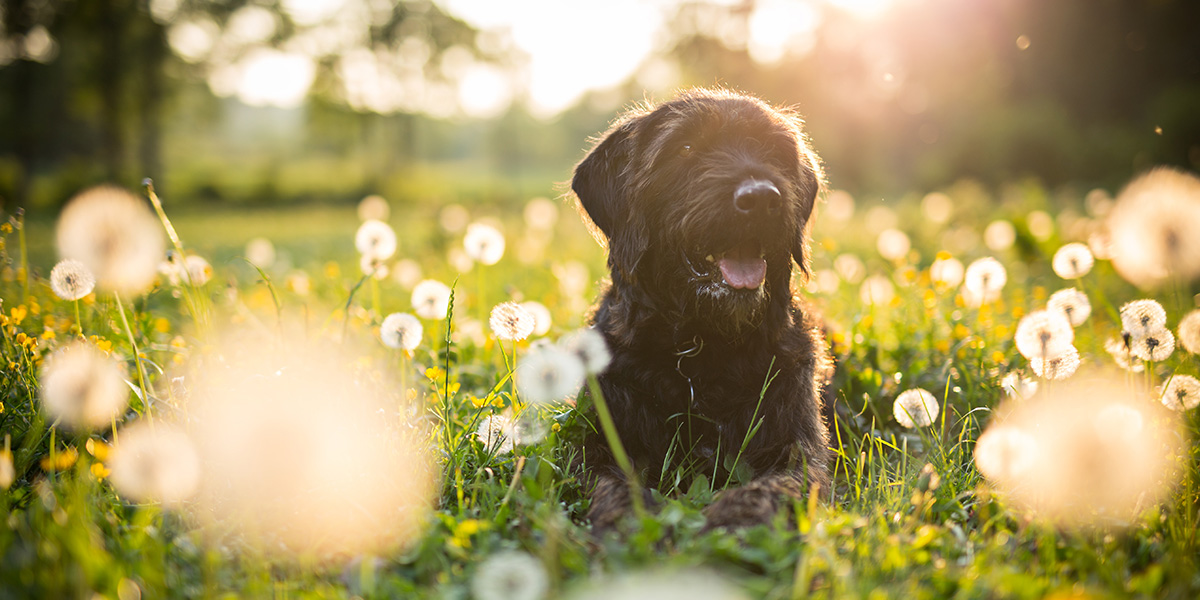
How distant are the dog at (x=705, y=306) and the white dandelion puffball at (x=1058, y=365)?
0.95 metres

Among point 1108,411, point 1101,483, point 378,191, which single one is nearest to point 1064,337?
point 1108,411

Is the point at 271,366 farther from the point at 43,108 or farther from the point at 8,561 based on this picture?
the point at 43,108

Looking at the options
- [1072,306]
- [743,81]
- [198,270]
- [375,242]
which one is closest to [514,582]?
[375,242]

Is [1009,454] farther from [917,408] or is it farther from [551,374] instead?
[551,374]

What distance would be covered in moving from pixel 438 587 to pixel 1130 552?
2.53m

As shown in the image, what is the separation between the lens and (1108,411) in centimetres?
251

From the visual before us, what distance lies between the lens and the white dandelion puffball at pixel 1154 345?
2.90 meters

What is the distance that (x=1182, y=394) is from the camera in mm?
3033

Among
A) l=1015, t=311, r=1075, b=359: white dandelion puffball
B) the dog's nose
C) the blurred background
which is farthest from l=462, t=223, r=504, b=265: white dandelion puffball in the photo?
the blurred background

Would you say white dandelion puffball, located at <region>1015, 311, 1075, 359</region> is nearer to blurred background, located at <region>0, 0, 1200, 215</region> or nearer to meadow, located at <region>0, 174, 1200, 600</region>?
meadow, located at <region>0, 174, 1200, 600</region>

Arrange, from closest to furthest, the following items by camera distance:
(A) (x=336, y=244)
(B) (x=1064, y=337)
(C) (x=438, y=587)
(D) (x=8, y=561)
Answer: (D) (x=8, y=561)
(C) (x=438, y=587)
(B) (x=1064, y=337)
(A) (x=336, y=244)

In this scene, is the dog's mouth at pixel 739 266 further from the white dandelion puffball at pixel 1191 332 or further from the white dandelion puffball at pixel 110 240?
the white dandelion puffball at pixel 110 240

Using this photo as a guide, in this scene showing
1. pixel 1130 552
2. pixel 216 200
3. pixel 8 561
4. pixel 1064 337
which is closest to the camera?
pixel 8 561

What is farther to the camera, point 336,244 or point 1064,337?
point 336,244
